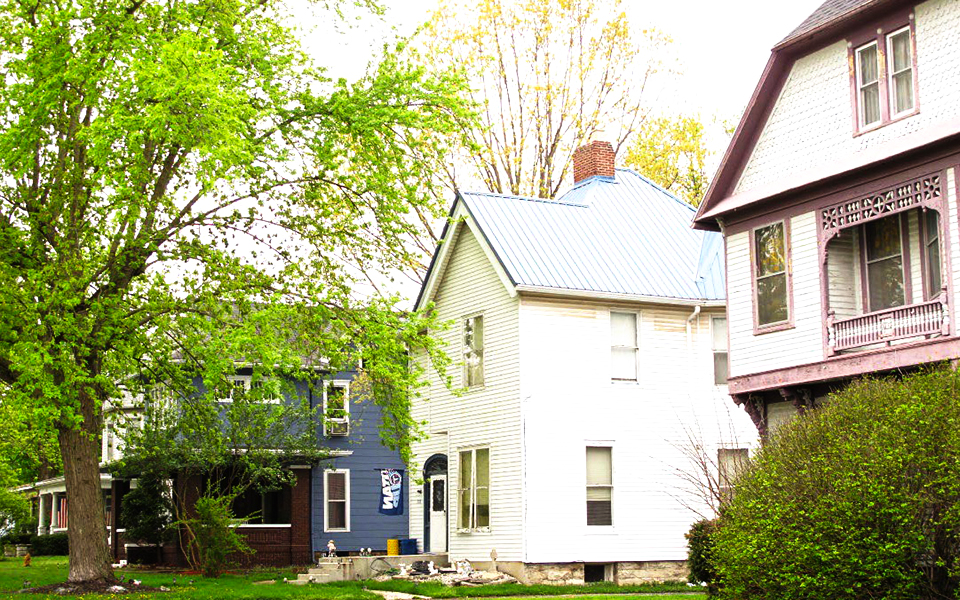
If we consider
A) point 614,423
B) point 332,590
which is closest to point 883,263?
point 614,423

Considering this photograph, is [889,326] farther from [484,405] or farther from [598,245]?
[484,405]

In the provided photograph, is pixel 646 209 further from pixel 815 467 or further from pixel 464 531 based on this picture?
pixel 815 467

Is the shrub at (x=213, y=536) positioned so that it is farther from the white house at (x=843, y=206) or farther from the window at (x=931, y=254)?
the window at (x=931, y=254)

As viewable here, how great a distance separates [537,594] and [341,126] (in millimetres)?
10394

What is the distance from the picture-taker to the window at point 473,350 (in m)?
30.0

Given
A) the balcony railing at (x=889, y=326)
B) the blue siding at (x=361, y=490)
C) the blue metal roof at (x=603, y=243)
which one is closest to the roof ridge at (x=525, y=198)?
the blue metal roof at (x=603, y=243)

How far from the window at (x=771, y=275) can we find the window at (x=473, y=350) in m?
9.29

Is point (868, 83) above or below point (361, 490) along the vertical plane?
above

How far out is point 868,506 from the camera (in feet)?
48.0

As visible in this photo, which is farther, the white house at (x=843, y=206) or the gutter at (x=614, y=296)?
the gutter at (x=614, y=296)

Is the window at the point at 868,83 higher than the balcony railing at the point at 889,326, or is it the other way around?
the window at the point at 868,83

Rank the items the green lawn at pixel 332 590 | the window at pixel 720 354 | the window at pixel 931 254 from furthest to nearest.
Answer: the window at pixel 720 354
the green lawn at pixel 332 590
the window at pixel 931 254

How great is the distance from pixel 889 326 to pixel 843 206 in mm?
2320

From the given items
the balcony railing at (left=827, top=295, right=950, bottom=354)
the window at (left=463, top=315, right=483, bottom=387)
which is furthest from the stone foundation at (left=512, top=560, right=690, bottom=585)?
the balcony railing at (left=827, top=295, right=950, bottom=354)
